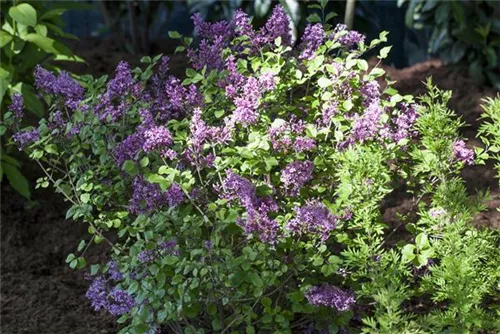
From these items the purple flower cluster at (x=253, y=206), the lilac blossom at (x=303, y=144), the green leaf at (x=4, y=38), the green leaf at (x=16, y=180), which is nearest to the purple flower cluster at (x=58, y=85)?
the purple flower cluster at (x=253, y=206)

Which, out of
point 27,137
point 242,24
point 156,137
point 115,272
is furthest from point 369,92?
point 27,137

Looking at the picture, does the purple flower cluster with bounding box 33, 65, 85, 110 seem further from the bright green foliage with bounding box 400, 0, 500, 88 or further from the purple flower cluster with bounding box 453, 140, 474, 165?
the bright green foliage with bounding box 400, 0, 500, 88

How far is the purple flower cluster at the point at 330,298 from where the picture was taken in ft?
9.66

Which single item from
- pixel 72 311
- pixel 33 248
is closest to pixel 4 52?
pixel 33 248

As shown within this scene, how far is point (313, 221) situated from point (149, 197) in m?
0.51

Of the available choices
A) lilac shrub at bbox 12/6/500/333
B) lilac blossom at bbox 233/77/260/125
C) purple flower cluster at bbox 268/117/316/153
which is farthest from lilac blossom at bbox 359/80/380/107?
lilac blossom at bbox 233/77/260/125

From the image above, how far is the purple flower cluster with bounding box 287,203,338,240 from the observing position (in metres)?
2.87

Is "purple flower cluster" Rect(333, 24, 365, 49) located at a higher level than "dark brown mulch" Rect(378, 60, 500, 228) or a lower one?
higher

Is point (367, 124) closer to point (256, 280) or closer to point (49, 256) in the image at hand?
point (256, 280)

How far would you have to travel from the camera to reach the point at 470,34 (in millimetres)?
5996

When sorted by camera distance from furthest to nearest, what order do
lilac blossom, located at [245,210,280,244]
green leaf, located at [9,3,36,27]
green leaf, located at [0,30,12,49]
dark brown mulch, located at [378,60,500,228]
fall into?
dark brown mulch, located at [378,60,500,228] < green leaf, located at [0,30,12,49] < green leaf, located at [9,3,36,27] < lilac blossom, located at [245,210,280,244]

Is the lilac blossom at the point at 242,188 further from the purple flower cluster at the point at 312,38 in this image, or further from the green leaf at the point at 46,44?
the green leaf at the point at 46,44

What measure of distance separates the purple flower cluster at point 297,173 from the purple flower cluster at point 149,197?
1.06 feet

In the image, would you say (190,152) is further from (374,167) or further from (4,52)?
(4,52)
